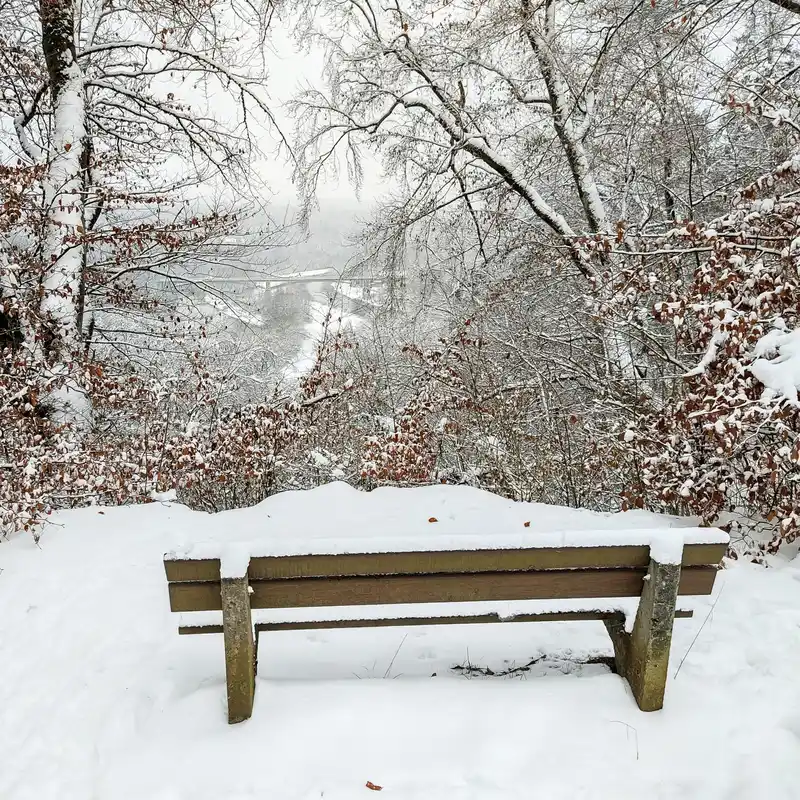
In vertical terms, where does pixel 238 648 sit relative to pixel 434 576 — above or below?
below

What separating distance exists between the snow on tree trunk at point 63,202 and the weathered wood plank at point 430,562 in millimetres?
5035

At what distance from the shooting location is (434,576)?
2359 mm

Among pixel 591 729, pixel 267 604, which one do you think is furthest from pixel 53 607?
pixel 591 729

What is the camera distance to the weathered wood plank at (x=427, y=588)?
234cm

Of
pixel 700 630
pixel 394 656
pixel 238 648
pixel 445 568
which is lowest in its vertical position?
pixel 394 656

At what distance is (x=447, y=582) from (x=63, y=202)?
7013 millimetres

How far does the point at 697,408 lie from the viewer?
4297mm

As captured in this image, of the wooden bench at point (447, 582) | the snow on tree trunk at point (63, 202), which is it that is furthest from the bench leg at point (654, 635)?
the snow on tree trunk at point (63, 202)

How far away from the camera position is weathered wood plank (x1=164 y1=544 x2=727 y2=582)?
2.28 metres

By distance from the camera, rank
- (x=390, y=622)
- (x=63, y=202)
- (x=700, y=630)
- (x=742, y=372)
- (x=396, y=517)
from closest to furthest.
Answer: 1. (x=390, y=622)
2. (x=700, y=630)
3. (x=742, y=372)
4. (x=396, y=517)
5. (x=63, y=202)

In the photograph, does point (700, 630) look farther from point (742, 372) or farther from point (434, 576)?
point (434, 576)

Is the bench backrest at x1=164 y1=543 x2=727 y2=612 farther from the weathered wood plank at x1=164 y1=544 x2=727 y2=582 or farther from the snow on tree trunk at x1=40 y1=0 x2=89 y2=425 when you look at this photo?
the snow on tree trunk at x1=40 y1=0 x2=89 y2=425

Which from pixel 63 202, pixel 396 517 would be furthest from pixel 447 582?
pixel 63 202

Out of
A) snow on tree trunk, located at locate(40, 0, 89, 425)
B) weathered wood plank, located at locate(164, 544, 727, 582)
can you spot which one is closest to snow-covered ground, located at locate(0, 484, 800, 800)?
weathered wood plank, located at locate(164, 544, 727, 582)
